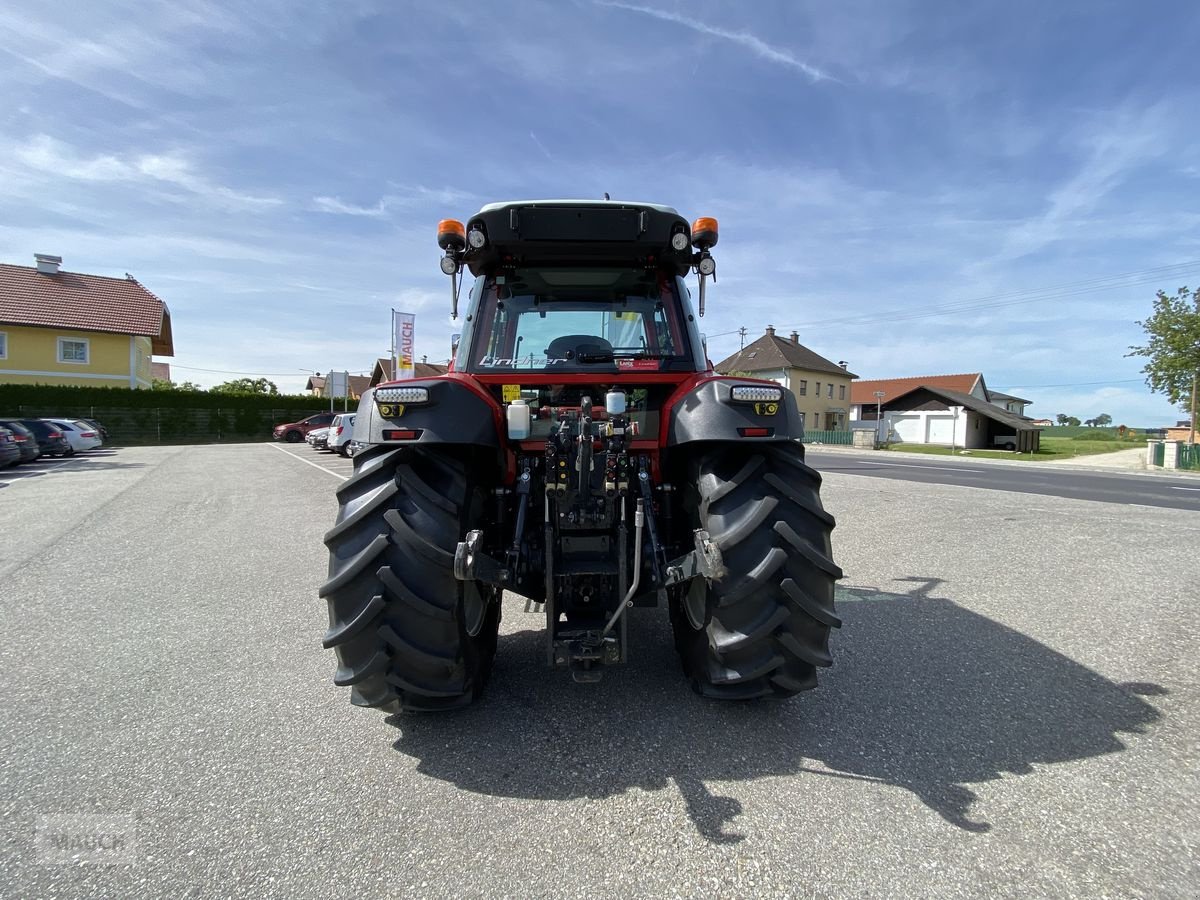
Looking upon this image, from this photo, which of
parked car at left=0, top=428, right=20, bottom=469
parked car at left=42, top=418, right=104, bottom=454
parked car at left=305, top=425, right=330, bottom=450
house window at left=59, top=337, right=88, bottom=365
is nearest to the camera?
parked car at left=0, top=428, right=20, bottom=469

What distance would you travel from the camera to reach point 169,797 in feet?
7.88

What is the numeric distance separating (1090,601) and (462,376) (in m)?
5.40

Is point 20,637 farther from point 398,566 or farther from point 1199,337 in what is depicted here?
point 1199,337

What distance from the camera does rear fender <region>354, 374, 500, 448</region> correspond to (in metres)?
2.65

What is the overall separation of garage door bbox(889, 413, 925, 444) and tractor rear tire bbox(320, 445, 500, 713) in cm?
5283

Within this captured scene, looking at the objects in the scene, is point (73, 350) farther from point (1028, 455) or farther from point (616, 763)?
point (1028, 455)

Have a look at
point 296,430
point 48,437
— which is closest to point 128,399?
point 296,430

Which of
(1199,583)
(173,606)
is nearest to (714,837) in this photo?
(173,606)

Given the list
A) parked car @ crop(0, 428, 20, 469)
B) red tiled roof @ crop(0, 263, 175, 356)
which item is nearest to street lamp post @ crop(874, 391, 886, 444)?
parked car @ crop(0, 428, 20, 469)

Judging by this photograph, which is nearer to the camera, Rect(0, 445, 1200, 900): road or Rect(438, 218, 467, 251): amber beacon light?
Rect(0, 445, 1200, 900): road

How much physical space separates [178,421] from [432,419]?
1493 inches

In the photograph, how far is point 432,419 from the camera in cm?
267

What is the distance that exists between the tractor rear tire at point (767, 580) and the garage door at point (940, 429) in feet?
165

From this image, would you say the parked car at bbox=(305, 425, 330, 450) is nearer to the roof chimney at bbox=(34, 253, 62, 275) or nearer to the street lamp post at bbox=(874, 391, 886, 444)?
the roof chimney at bbox=(34, 253, 62, 275)
